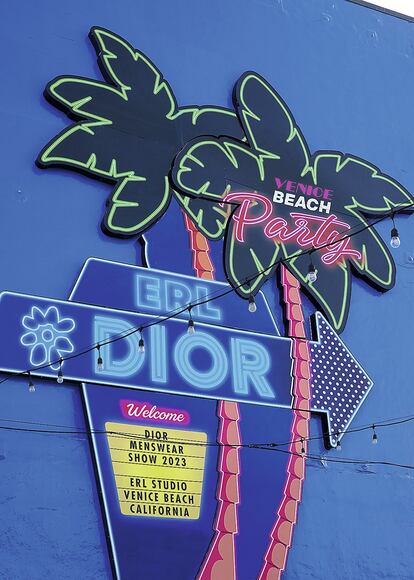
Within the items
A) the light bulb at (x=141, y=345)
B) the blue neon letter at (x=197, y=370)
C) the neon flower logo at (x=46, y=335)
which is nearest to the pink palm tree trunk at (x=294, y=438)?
the blue neon letter at (x=197, y=370)

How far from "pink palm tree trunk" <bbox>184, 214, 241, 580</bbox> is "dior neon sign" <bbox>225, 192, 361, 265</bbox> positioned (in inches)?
91.2

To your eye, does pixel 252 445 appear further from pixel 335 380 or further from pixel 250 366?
pixel 335 380

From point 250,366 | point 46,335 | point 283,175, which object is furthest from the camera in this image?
point 283,175

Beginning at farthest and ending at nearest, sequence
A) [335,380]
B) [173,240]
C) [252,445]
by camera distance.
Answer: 1. [335,380]
2. [173,240]
3. [252,445]

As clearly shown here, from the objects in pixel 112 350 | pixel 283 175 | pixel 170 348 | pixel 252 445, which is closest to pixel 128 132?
pixel 283 175

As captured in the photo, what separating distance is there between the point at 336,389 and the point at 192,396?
6.50 feet

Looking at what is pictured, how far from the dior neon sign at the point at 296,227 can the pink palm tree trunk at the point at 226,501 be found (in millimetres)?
2316

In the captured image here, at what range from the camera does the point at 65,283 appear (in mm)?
11617

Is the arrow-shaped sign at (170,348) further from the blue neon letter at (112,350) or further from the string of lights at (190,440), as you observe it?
the string of lights at (190,440)

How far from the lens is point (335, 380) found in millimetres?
12875

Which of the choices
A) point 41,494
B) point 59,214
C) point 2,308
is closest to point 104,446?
point 41,494

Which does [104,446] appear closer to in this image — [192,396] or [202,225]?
[192,396]

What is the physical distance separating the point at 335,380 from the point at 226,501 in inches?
88.7

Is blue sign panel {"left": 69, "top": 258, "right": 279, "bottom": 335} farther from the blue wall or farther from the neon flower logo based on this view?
the neon flower logo
